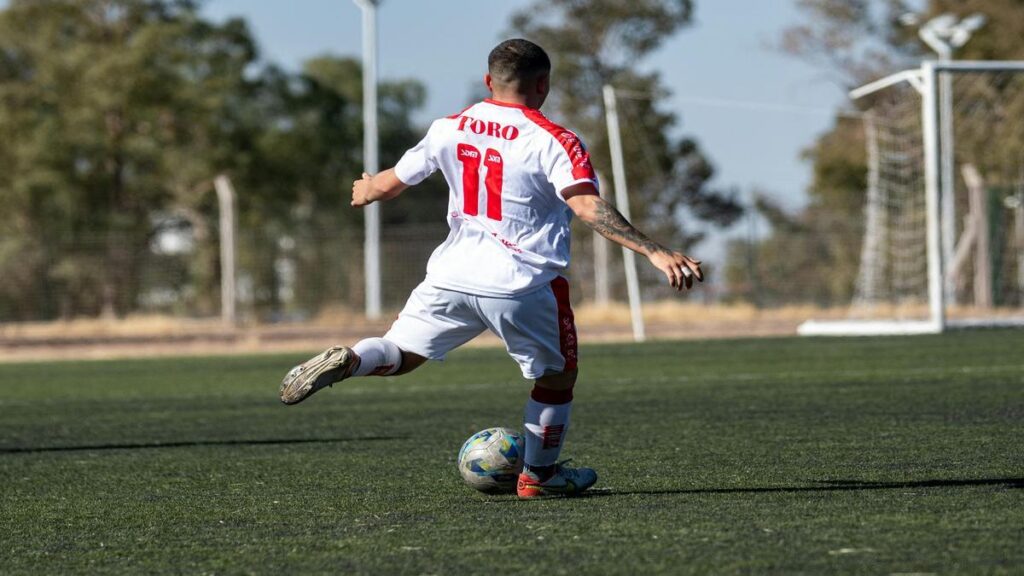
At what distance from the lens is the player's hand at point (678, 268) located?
4898mm

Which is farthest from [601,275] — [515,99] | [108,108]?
[515,99]

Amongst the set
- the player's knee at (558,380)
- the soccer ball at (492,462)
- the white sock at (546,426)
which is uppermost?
the player's knee at (558,380)

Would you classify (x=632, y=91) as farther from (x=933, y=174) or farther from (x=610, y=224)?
(x=610, y=224)

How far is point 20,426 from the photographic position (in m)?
10.3

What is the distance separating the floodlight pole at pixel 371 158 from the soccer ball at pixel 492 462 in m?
26.3

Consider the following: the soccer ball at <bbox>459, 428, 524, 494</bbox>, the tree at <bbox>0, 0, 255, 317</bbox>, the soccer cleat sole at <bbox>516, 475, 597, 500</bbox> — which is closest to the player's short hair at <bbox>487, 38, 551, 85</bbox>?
the soccer ball at <bbox>459, 428, 524, 494</bbox>

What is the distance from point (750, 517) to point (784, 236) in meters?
27.6

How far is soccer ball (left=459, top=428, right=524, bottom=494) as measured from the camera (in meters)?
5.67

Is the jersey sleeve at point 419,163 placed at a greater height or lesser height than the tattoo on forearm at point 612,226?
greater

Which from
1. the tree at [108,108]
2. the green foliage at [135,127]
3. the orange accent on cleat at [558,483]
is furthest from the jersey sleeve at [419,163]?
the tree at [108,108]

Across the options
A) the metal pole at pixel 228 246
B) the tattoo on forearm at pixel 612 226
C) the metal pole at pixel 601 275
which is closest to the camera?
the tattoo on forearm at pixel 612 226

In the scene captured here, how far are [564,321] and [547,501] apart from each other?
2.10ft

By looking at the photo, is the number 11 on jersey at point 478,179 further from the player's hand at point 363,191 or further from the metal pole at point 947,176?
the metal pole at point 947,176

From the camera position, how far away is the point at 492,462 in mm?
5664
